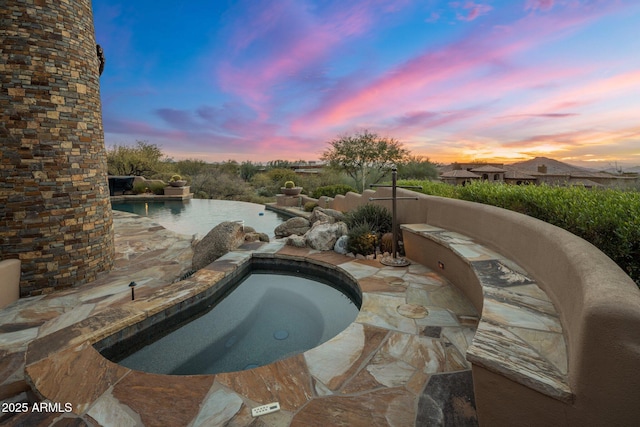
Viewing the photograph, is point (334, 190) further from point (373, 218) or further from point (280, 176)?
point (280, 176)

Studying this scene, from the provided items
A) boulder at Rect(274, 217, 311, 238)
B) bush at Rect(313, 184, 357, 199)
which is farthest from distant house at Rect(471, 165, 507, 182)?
boulder at Rect(274, 217, 311, 238)

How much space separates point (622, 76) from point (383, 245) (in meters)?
4.81

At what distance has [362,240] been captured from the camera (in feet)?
17.1

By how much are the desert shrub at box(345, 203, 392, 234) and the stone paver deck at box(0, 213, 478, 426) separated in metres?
2.22

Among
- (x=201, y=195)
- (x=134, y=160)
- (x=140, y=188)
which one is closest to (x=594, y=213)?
(x=201, y=195)

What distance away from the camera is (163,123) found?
15.0 metres

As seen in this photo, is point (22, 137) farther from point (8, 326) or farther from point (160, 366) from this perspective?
point (160, 366)

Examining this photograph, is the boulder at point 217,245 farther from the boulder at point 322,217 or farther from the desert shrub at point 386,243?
the desert shrub at point 386,243

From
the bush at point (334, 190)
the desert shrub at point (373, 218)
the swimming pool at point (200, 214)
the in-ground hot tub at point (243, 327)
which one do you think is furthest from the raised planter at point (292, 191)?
the in-ground hot tub at point (243, 327)

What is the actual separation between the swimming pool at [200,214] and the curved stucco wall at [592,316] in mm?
6771

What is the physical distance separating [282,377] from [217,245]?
3.91 metres

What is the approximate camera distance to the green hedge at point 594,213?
2225 mm

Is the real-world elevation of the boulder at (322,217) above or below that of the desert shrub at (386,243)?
above

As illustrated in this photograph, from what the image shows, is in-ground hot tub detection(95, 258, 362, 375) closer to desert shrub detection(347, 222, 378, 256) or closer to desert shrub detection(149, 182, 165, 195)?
desert shrub detection(347, 222, 378, 256)
